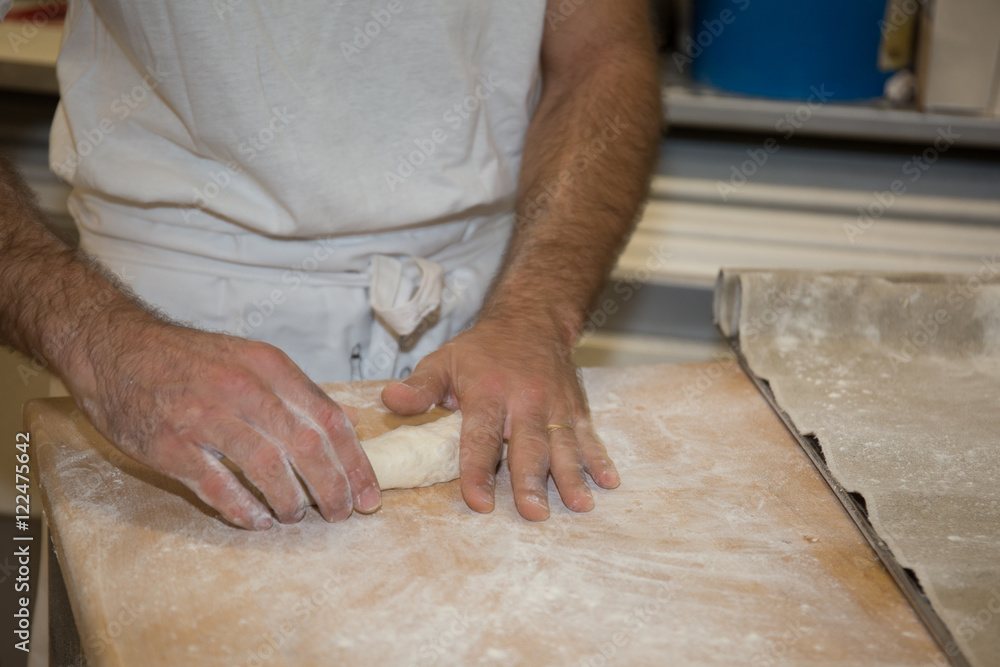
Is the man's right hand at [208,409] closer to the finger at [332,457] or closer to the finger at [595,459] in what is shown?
the finger at [332,457]

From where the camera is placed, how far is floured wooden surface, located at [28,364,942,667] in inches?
29.6

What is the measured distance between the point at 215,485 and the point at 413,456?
214mm

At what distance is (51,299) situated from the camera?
1013mm

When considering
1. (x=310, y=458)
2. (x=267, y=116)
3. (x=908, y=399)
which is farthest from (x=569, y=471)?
(x=267, y=116)

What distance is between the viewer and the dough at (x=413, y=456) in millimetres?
968

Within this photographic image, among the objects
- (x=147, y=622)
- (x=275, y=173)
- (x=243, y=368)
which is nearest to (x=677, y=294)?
(x=275, y=173)

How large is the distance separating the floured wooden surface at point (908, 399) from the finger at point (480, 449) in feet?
1.28

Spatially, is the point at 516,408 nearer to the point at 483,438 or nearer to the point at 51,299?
the point at 483,438

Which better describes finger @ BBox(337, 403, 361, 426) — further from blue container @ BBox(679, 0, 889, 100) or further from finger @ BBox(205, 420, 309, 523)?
blue container @ BBox(679, 0, 889, 100)

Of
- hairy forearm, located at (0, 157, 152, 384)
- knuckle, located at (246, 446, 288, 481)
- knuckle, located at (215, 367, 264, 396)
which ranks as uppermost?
hairy forearm, located at (0, 157, 152, 384)

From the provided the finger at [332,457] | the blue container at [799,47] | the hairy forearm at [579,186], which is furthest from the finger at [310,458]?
the blue container at [799,47]

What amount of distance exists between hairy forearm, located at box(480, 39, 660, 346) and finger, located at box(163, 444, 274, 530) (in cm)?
44

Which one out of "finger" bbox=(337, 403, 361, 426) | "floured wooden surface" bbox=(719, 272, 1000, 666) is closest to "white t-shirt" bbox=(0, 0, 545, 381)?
"finger" bbox=(337, 403, 361, 426)

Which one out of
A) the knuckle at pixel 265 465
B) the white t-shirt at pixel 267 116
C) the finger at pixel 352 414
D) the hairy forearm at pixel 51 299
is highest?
the white t-shirt at pixel 267 116
